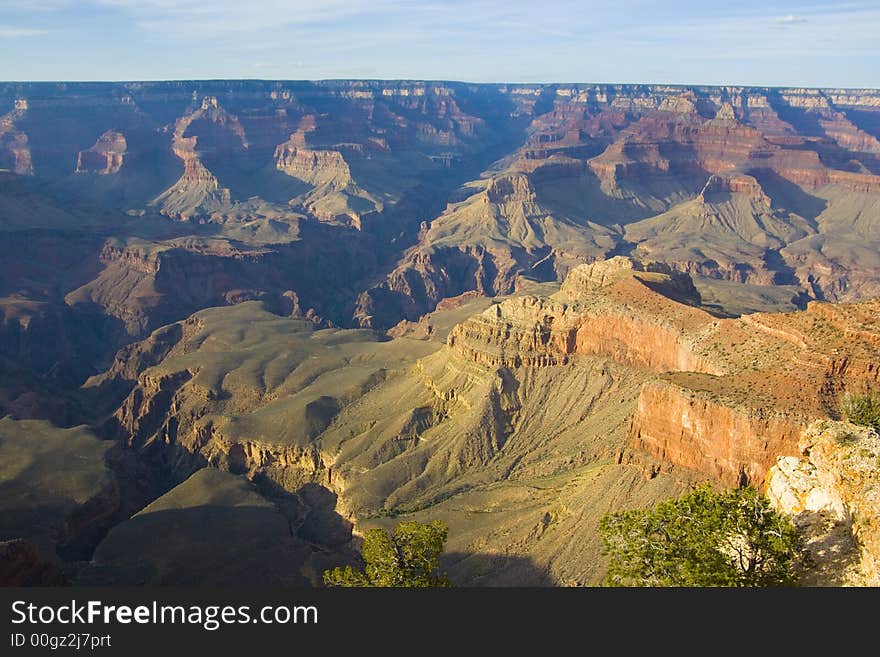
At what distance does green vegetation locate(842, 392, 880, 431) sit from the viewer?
165ft

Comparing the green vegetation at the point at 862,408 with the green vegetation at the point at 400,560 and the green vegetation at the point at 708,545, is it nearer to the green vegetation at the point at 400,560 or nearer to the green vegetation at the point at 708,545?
the green vegetation at the point at 708,545

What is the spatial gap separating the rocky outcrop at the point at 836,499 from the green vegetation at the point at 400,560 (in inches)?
708

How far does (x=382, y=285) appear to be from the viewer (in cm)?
19350

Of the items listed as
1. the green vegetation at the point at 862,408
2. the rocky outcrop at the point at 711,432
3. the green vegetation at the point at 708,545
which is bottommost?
the rocky outcrop at the point at 711,432

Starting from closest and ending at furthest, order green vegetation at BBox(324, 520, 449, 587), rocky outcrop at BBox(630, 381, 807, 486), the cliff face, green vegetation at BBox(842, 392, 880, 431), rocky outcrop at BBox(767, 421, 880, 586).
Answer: rocky outcrop at BBox(767, 421, 880, 586), green vegetation at BBox(324, 520, 449, 587), green vegetation at BBox(842, 392, 880, 431), rocky outcrop at BBox(630, 381, 807, 486), the cliff face

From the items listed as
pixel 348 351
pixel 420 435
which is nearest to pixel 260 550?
pixel 420 435

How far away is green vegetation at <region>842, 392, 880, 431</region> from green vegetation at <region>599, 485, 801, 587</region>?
20.1 m

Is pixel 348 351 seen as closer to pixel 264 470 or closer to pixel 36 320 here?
pixel 264 470

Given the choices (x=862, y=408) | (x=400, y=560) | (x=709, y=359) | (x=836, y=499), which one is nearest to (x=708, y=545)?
(x=836, y=499)

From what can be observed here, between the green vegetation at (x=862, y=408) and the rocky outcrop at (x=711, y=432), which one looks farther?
the rocky outcrop at (x=711, y=432)

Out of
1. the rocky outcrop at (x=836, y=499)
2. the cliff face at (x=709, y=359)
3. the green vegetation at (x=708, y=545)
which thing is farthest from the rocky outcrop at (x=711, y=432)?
the green vegetation at (x=708, y=545)

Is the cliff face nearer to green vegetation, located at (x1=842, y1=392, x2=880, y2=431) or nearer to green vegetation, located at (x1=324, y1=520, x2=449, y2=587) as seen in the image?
green vegetation, located at (x1=842, y1=392, x2=880, y2=431)

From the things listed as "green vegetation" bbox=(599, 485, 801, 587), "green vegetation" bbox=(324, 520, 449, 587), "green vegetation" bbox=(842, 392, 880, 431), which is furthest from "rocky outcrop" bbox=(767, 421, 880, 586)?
"green vegetation" bbox=(324, 520, 449, 587)

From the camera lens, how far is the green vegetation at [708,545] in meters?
31.8
